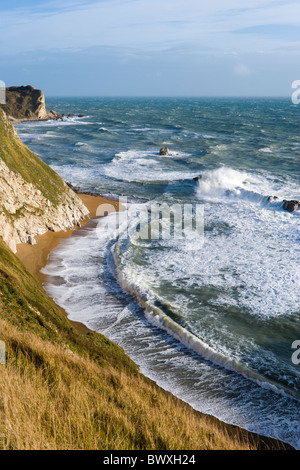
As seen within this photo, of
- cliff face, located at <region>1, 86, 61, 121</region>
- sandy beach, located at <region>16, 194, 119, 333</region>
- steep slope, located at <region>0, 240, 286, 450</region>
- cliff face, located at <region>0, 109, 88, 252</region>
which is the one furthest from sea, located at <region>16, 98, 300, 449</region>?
cliff face, located at <region>1, 86, 61, 121</region>

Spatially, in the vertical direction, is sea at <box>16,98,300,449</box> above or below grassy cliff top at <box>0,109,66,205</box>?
below

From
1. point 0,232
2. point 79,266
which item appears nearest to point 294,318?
point 79,266

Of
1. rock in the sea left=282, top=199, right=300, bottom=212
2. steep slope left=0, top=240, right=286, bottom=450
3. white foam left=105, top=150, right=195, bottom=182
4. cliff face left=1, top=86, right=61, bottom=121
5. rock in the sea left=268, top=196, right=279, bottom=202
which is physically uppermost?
cliff face left=1, top=86, right=61, bottom=121

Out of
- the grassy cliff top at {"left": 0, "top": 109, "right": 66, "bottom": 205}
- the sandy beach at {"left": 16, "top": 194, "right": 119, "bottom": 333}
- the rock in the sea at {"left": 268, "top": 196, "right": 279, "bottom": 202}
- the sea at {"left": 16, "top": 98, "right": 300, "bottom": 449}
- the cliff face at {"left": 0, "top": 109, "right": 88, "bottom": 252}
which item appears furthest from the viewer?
the rock in the sea at {"left": 268, "top": 196, "right": 279, "bottom": 202}

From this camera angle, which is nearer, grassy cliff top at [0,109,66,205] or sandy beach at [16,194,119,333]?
sandy beach at [16,194,119,333]

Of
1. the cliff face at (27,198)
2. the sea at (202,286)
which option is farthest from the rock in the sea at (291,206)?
the cliff face at (27,198)

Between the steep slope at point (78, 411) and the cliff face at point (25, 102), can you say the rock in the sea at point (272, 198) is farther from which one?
the cliff face at point (25, 102)

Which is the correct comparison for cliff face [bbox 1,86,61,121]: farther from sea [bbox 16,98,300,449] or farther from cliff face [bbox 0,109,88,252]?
cliff face [bbox 0,109,88,252]

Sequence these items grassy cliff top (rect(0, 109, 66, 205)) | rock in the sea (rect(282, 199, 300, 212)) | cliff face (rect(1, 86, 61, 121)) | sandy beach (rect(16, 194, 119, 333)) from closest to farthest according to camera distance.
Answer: sandy beach (rect(16, 194, 119, 333))
grassy cliff top (rect(0, 109, 66, 205))
rock in the sea (rect(282, 199, 300, 212))
cliff face (rect(1, 86, 61, 121))
